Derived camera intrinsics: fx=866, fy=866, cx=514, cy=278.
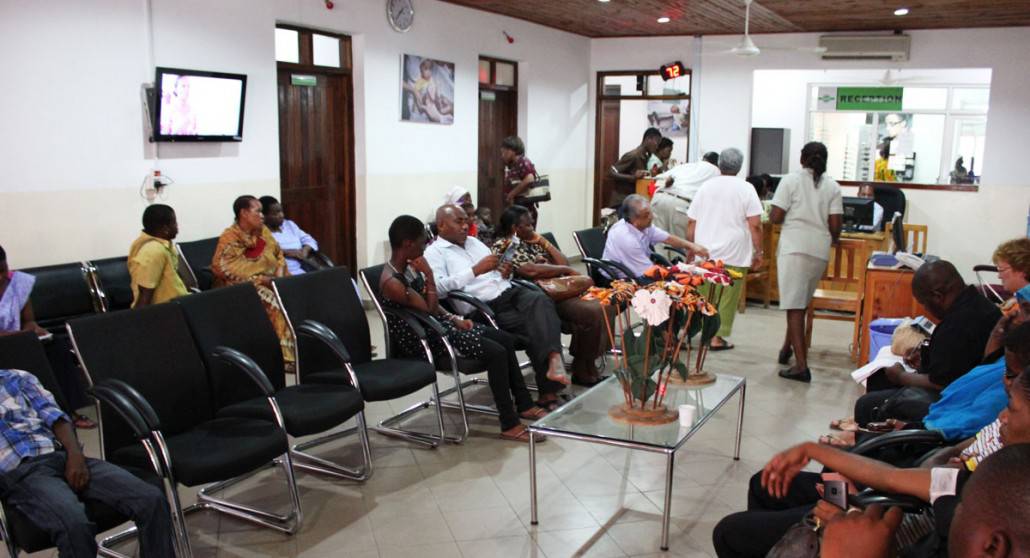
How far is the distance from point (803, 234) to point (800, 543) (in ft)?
12.9

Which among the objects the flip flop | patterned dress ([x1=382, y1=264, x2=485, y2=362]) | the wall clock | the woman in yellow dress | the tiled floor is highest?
the wall clock

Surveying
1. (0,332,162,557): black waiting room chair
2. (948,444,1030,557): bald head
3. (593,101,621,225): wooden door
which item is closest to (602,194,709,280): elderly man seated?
(0,332,162,557): black waiting room chair

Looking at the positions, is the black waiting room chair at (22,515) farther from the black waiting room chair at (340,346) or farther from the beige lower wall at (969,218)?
the beige lower wall at (969,218)

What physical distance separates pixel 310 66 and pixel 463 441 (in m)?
4.02

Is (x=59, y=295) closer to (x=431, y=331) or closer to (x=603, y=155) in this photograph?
(x=431, y=331)

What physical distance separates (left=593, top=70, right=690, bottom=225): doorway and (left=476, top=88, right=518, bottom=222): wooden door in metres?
1.41

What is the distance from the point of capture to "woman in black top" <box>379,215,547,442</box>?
14.3ft

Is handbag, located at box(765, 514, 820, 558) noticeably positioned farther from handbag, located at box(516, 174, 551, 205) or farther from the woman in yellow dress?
handbag, located at box(516, 174, 551, 205)

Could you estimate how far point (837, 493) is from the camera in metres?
2.21

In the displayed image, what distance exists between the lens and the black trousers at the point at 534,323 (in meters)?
4.82

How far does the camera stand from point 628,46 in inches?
432

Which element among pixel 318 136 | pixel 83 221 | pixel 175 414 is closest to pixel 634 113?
pixel 318 136

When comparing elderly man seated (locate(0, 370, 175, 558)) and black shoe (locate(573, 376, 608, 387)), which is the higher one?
elderly man seated (locate(0, 370, 175, 558))

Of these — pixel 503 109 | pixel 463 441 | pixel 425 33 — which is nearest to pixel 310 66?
pixel 425 33
